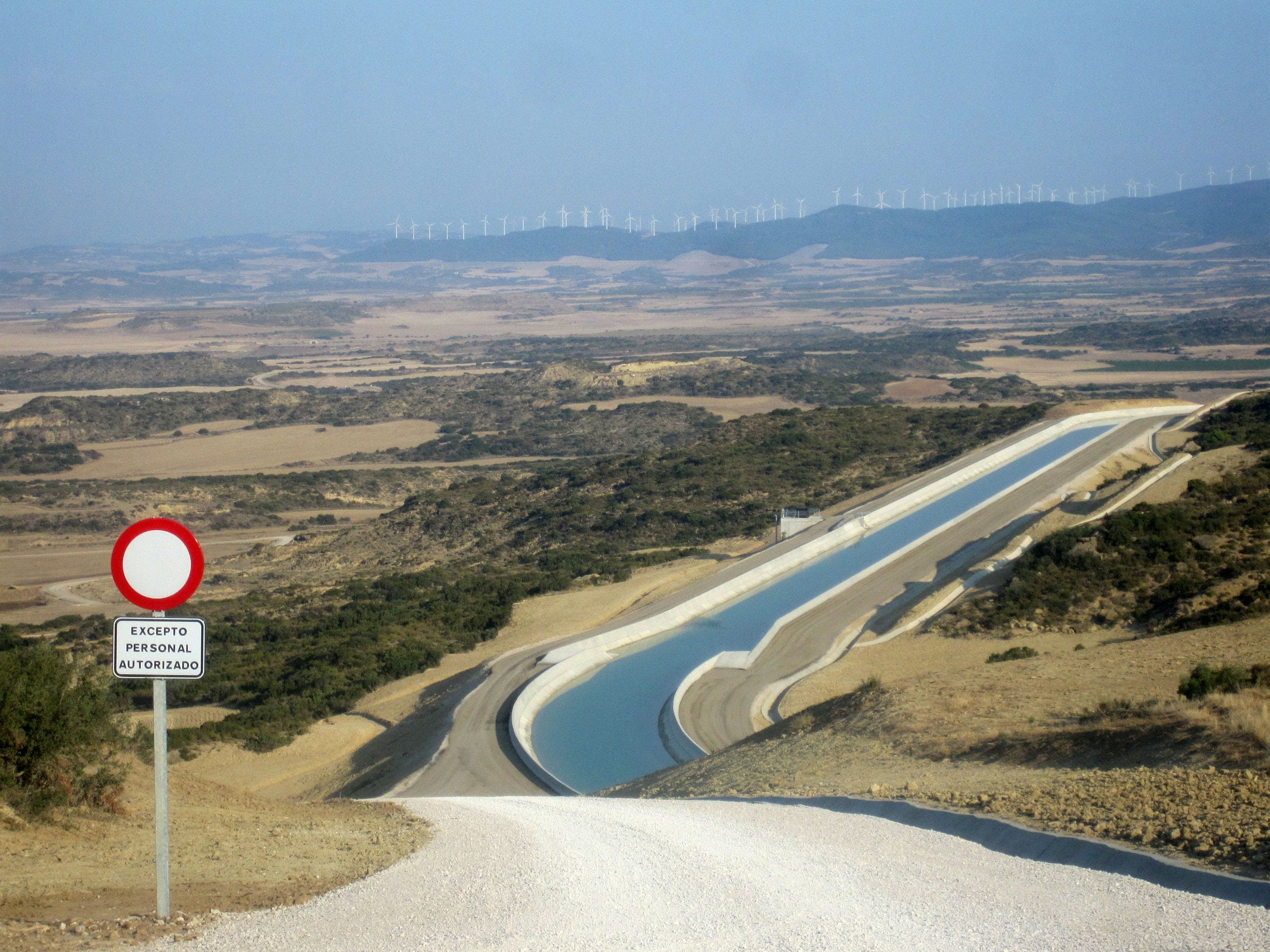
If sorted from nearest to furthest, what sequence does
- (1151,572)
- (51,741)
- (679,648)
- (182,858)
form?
(182,858) → (51,741) → (1151,572) → (679,648)

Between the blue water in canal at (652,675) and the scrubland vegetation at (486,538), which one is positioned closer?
the blue water in canal at (652,675)

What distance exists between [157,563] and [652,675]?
730 inches

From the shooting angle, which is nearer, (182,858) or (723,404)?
(182,858)

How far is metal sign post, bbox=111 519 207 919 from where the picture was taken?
5980 mm

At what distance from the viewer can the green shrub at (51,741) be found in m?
8.86

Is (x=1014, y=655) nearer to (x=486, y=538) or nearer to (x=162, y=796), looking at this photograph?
(x=162, y=796)

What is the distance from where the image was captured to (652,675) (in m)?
24.0

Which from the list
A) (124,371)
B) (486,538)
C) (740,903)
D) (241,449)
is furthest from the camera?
(124,371)

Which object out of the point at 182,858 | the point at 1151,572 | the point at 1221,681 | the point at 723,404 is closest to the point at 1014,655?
the point at 1151,572

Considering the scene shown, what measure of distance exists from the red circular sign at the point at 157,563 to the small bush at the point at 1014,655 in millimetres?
16482

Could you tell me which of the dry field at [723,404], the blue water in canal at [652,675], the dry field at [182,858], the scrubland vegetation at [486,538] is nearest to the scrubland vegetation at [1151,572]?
the blue water in canal at [652,675]

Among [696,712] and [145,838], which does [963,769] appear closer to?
[145,838]

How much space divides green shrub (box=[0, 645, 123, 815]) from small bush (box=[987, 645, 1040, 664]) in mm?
14891

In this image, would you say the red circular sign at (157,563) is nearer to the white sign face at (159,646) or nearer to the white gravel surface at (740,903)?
the white sign face at (159,646)
